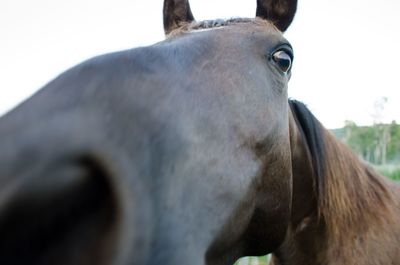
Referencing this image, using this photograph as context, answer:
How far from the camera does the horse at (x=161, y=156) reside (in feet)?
3.29

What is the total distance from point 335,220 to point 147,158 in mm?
2063

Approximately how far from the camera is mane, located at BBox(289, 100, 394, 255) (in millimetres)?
2889

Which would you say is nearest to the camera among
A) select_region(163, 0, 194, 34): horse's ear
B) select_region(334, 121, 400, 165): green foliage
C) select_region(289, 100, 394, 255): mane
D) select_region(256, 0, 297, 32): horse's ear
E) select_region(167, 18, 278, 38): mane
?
select_region(167, 18, 278, 38): mane

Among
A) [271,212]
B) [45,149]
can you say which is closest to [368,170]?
[271,212]

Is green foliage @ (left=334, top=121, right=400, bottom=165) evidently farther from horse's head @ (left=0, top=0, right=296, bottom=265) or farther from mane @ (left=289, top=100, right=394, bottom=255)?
horse's head @ (left=0, top=0, right=296, bottom=265)

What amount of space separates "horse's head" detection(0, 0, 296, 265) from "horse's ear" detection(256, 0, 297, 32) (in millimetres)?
680

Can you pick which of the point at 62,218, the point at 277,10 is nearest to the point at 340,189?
the point at 277,10

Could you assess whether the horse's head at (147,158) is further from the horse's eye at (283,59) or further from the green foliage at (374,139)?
the green foliage at (374,139)

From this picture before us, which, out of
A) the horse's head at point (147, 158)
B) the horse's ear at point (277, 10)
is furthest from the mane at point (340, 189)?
the horse's head at point (147, 158)

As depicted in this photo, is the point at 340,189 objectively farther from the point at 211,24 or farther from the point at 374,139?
the point at 374,139

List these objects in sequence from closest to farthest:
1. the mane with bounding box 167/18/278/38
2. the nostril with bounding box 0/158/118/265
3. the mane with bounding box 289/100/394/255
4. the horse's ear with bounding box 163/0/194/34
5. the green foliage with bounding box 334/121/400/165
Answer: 1. the nostril with bounding box 0/158/118/265
2. the mane with bounding box 167/18/278/38
3. the mane with bounding box 289/100/394/255
4. the horse's ear with bounding box 163/0/194/34
5. the green foliage with bounding box 334/121/400/165

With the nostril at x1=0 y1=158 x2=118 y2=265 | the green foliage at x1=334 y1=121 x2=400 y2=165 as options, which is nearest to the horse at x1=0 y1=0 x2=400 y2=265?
the nostril at x1=0 y1=158 x2=118 y2=265

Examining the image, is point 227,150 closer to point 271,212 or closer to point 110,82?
point 110,82

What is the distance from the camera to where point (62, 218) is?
1.01 m
